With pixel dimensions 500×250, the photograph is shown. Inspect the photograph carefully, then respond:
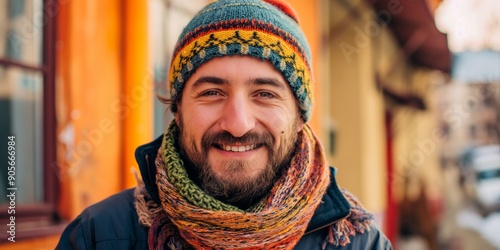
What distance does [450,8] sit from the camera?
10.1 meters

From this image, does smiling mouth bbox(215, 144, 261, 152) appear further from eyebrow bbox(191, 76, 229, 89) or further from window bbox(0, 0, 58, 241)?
window bbox(0, 0, 58, 241)

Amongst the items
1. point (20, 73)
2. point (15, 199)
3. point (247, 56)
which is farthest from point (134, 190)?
point (20, 73)

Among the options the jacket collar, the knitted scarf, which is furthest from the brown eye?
the jacket collar

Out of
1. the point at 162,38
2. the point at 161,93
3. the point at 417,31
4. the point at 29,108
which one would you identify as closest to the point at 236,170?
the point at 29,108

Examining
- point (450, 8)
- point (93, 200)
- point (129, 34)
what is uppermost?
point (450, 8)

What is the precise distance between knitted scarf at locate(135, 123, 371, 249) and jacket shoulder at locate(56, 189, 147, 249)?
0.05 metres

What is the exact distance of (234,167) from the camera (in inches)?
76.4

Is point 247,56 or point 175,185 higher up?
point 247,56

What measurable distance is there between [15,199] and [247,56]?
4.94ft

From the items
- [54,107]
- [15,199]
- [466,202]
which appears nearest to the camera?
[15,199]

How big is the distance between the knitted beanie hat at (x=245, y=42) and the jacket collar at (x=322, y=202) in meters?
0.26

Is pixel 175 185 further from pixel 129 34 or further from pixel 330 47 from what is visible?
pixel 330 47

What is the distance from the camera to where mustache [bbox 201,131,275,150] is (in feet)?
6.25

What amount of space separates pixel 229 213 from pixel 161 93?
2.31 meters
